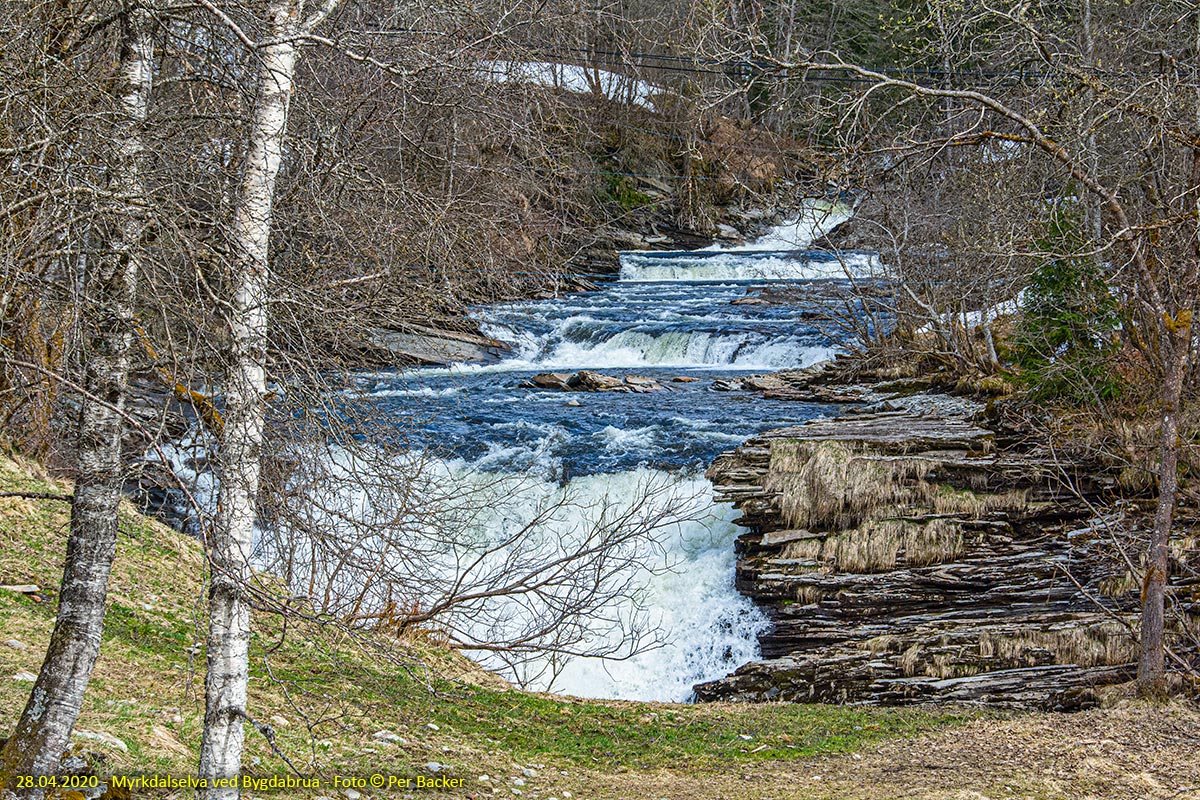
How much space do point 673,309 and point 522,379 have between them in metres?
6.45

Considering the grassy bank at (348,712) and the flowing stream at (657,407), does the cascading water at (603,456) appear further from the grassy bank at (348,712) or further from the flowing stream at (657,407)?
the grassy bank at (348,712)

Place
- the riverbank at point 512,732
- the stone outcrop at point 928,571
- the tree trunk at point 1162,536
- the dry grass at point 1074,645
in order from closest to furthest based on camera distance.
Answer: the riverbank at point 512,732, the tree trunk at point 1162,536, the dry grass at point 1074,645, the stone outcrop at point 928,571

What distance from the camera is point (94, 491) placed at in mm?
4309

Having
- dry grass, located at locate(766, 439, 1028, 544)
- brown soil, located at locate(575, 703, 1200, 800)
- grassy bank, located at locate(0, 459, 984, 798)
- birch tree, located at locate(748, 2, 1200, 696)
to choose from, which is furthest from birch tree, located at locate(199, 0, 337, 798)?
dry grass, located at locate(766, 439, 1028, 544)

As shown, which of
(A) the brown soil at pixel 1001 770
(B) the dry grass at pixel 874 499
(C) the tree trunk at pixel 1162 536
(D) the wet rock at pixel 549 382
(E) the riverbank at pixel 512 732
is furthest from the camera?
(D) the wet rock at pixel 549 382

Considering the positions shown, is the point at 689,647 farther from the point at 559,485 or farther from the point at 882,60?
the point at 882,60

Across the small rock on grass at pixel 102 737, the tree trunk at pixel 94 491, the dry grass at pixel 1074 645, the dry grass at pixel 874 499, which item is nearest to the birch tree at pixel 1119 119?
the dry grass at pixel 1074 645

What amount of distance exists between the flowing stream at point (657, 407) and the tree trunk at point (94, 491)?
59.8 inches

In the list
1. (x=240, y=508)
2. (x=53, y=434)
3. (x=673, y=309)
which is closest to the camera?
(x=240, y=508)

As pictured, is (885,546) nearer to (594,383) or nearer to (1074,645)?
(1074,645)

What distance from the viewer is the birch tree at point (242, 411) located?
3.87m

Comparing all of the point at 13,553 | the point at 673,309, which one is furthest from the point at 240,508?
the point at 673,309

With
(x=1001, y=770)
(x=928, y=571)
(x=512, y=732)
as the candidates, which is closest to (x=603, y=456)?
(x=928, y=571)

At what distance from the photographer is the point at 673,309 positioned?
80.3ft
